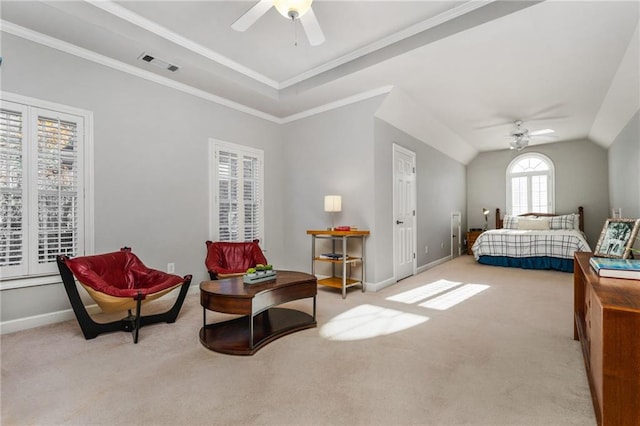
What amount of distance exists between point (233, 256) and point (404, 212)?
2.71m

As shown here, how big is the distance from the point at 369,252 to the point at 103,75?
12.0 feet

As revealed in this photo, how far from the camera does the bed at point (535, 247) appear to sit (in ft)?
17.8

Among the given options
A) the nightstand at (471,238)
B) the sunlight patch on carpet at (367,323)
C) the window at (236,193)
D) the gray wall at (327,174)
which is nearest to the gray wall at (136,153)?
the window at (236,193)

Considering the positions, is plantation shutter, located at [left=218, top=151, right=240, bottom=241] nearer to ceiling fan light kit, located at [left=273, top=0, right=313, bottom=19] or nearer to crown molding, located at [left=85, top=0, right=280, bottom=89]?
crown molding, located at [left=85, top=0, right=280, bottom=89]

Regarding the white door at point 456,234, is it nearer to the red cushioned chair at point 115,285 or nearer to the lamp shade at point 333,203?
the lamp shade at point 333,203

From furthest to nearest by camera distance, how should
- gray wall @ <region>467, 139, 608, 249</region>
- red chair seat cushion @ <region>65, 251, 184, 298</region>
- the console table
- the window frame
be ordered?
1. gray wall @ <region>467, 139, 608, 249</region>
2. the window frame
3. the console table
4. red chair seat cushion @ <region>65, 251, 184, 298</region>

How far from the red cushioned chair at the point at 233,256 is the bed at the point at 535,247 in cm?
461

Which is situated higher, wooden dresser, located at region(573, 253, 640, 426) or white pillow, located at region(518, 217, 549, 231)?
white pillow, located at region(518, 217, 549, 231)

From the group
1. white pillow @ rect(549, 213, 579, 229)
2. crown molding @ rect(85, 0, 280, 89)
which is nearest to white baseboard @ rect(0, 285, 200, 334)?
crown molding @ rect(85, 0, 280, 89)

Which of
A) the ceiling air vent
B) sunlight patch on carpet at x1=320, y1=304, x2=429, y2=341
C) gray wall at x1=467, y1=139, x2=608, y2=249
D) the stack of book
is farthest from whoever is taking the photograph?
gray wall at x1=467, y1=139, x2=608, y2=249

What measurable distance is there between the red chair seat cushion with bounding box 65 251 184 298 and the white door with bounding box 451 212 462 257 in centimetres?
613

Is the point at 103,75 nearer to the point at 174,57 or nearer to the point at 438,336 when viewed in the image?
the point at 174,57

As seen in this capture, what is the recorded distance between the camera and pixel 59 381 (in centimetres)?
192

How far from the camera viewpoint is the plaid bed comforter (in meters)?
5.42
